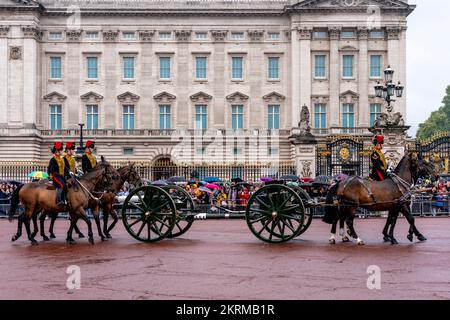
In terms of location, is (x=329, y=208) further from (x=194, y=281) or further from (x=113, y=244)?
(x=194, y=281)

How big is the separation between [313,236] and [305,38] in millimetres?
39432

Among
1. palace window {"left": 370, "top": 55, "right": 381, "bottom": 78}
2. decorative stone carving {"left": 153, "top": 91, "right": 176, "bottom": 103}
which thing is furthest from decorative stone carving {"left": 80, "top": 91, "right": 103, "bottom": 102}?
palace window {"left": 370, "top": 55, "right": 381, "bottom": 78}

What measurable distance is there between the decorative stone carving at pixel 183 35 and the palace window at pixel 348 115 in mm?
12996

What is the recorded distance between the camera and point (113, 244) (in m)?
15.7

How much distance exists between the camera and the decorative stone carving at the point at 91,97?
56.2m

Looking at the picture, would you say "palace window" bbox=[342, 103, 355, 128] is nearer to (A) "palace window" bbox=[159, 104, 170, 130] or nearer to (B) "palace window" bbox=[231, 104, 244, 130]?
(B) "palace window" bbox=[231, 104, 244, 130]

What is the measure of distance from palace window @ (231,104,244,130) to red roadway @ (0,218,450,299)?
39.7 metres

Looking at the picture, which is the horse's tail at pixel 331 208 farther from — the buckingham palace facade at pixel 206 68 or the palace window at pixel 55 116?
the palace window at pixel 55 116

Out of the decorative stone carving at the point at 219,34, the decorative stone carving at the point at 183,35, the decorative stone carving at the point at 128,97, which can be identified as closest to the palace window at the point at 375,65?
the decorative stone carving at the point at 219,34

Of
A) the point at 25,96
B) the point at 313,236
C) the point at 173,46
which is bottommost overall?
the point at 313,236

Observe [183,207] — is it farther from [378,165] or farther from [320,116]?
[320,116]
